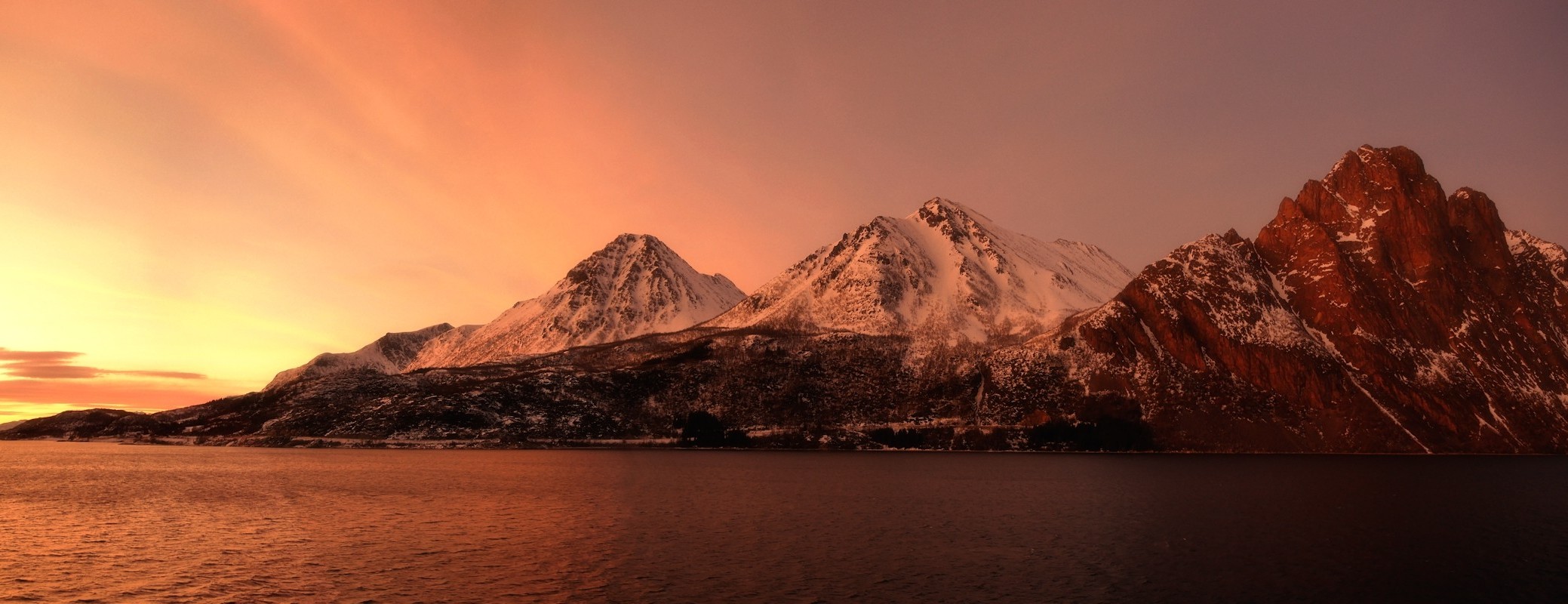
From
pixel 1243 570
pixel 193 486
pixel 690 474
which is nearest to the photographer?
pixel 1243 570

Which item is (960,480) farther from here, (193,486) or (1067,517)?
(193,486)

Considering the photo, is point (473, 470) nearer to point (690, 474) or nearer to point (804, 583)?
point (690, 474)

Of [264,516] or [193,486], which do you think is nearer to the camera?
[264,516]

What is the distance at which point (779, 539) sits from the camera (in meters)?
68.5

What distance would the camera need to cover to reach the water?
48.4 metres

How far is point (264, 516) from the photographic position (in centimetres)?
7956

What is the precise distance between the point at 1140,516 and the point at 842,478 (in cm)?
6020

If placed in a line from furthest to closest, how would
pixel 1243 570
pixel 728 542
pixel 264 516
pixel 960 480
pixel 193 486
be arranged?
1. pixel 960 480
2. pixel 193 486
3. pixel 264 516
4. pixel 728 542
5. pixel 1243 570

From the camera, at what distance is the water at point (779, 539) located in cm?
4844

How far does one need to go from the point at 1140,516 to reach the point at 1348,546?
20754 mm

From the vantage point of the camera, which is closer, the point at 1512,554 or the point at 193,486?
the point at 1512,554

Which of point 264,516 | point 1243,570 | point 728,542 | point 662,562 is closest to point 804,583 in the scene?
point 662,562

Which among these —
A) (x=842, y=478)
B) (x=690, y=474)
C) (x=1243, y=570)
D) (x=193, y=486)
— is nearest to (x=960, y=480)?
(x=842, y=478)

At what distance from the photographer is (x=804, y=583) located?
50031mm
